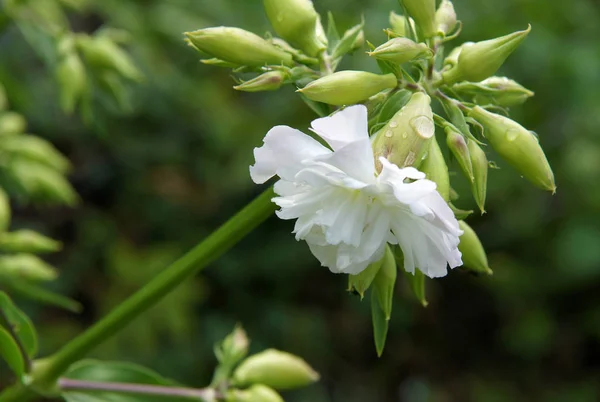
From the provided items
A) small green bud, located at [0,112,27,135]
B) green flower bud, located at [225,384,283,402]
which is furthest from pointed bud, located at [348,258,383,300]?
small green bud, located at [0,112,27,135]

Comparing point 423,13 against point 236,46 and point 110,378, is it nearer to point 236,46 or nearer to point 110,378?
point 236,46

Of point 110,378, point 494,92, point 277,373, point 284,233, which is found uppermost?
point 494,92

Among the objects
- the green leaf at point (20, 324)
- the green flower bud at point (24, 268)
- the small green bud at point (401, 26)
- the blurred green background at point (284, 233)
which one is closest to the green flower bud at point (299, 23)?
the small green bud at point (401, 26)

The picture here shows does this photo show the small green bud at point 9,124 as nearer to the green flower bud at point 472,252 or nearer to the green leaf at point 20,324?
the green leaf at point 20,324

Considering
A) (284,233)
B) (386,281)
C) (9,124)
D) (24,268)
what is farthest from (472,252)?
(284,233)

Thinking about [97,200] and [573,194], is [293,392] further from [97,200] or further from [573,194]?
[573,194]

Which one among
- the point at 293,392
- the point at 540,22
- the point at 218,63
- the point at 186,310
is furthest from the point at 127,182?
the point at 218,63
